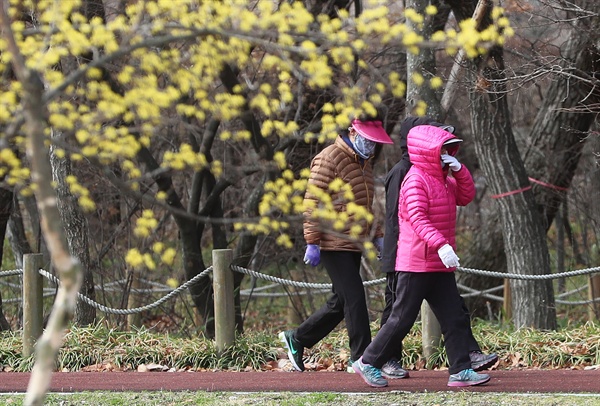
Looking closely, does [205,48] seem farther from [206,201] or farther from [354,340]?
[206,201]

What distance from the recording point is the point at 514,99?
1498 cm

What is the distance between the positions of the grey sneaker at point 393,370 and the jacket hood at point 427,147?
1.61 meters

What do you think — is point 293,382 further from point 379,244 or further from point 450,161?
point 450,161

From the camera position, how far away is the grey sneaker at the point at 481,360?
6.65 metres

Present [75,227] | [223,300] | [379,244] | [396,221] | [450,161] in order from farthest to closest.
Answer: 1. [75,227]
2. [223,300]
3. [379,244]
4. [396,221]
5. [450,161]

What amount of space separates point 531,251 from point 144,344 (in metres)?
3.90

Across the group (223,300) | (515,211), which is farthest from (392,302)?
(515,211)

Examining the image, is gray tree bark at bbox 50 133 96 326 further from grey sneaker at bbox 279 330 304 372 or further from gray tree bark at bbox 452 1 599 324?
gray tree bark at bbox 452 1 599 324

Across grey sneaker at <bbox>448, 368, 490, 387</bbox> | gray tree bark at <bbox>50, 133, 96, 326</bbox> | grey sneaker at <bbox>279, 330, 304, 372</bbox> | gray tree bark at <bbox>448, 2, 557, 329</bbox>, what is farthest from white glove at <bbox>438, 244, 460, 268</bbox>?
gray tree bark at <bbox>50, 133, 96, 326</bbox>

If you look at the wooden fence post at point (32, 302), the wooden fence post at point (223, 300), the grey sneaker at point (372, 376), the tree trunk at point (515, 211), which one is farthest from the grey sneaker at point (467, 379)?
the wooden fence post at point (32, 302)

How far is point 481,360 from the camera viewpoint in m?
6.68

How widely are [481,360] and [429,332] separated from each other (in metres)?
0.94

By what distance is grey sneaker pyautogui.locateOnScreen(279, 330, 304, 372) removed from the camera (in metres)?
7.46

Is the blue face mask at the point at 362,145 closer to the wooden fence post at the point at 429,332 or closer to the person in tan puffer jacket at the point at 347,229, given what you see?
the person in tan puffer jacket at the point at 347,229
